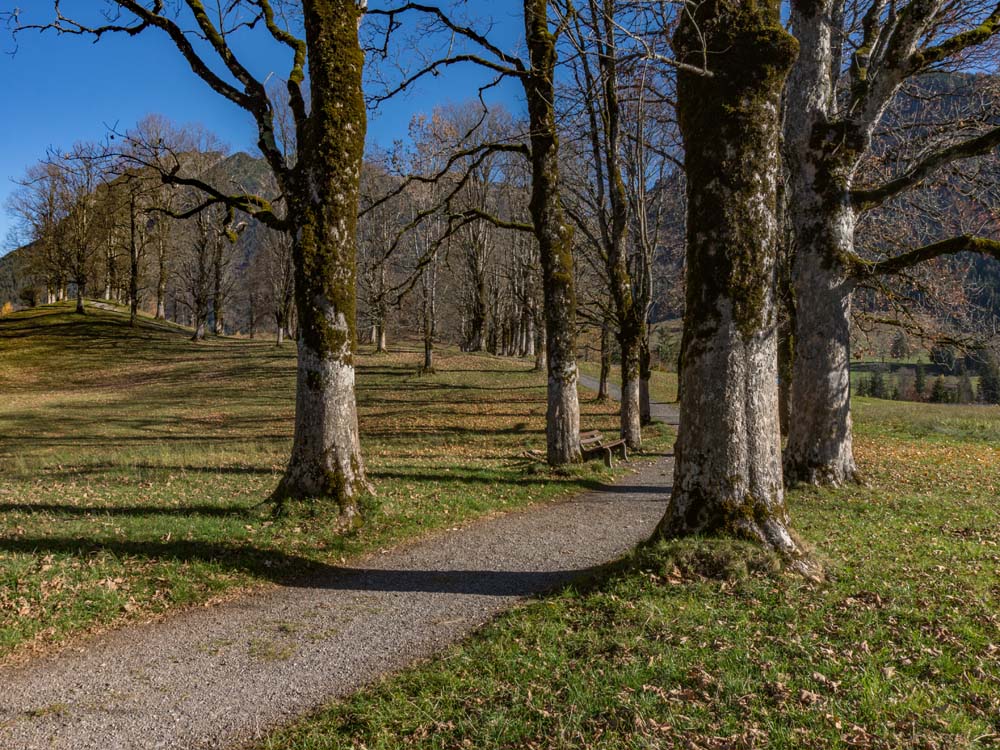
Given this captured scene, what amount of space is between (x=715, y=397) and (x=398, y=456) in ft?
33.8

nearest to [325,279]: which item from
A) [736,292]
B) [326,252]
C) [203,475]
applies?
[326,252]

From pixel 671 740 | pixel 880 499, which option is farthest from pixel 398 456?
pixel 671 740

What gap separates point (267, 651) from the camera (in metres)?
4.84

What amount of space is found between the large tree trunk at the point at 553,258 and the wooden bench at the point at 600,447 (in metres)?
0.72

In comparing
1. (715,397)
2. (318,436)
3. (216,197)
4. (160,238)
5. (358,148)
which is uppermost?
(160,238)

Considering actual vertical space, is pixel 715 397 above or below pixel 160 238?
below

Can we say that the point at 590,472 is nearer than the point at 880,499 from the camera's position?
No

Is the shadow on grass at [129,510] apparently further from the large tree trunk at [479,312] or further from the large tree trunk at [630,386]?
the large tree trunk at [479,312]

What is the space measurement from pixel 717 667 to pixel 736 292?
10.0 ft

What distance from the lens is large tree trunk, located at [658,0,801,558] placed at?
5.37m

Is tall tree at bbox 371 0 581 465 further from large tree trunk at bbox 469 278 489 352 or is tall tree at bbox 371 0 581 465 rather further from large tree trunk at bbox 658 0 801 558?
large tree trunk at bbox 469 278 489 352

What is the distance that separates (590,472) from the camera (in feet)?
39.2

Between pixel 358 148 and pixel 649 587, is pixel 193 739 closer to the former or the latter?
pixel 649 587

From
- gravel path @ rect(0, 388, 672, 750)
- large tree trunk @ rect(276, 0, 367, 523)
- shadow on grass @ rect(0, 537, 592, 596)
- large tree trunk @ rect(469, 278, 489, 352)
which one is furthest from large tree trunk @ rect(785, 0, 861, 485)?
large tree trunk @ rect(469, 278, 489, 352)
